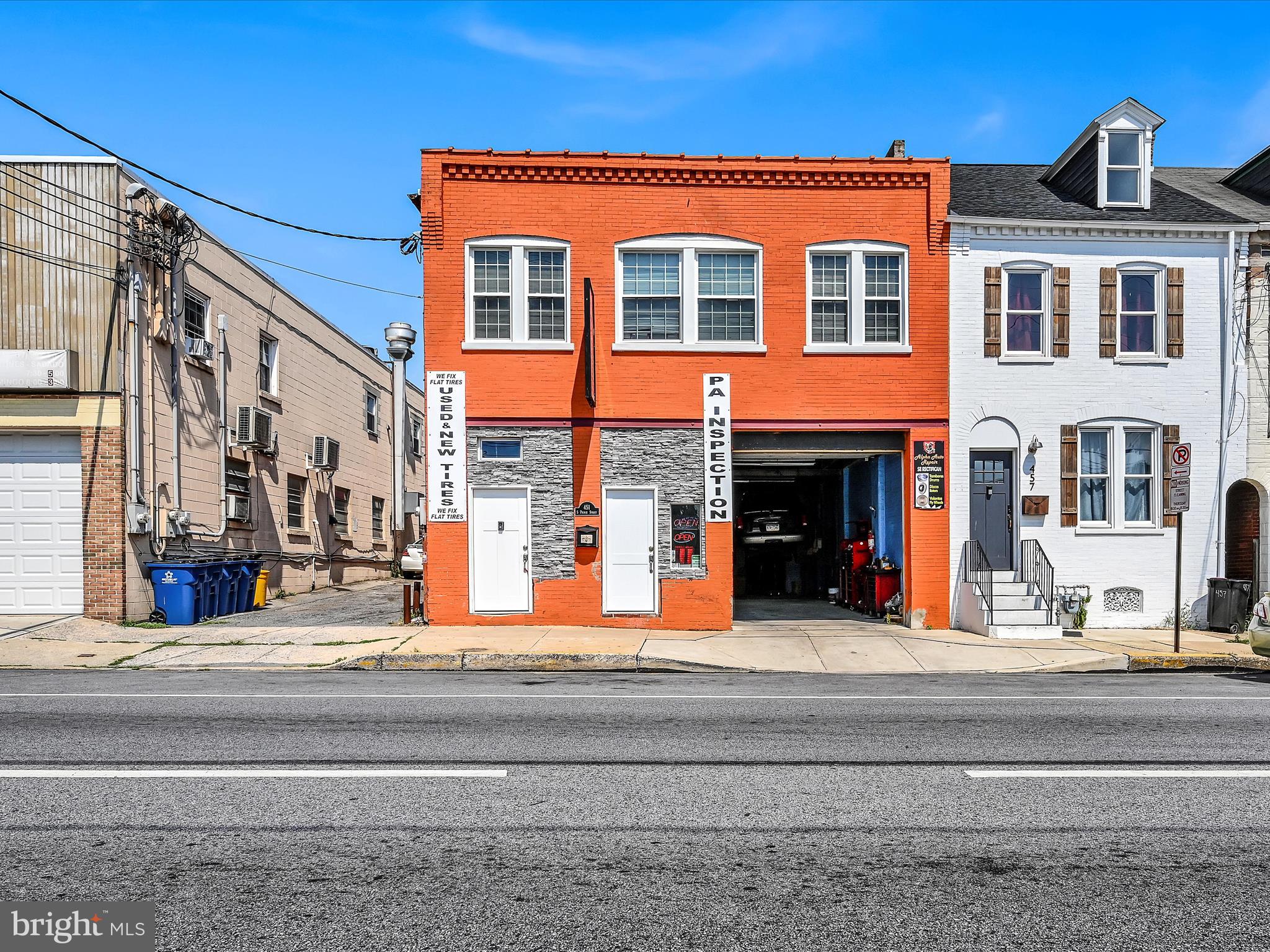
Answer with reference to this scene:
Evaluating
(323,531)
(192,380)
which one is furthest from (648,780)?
(323,531)

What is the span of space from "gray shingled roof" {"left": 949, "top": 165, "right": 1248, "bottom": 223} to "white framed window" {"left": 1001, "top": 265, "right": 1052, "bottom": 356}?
0.97 m

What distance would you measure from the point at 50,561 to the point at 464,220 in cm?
871

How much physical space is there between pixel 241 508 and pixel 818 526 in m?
12.9

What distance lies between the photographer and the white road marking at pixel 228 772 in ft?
19.6

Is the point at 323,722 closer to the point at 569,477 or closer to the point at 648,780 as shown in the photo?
the point at 648,780

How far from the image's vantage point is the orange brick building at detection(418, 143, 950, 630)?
16125 millimetres

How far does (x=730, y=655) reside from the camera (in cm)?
1341

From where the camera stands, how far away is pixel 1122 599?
16781mm

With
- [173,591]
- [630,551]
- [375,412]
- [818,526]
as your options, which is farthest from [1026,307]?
[375,412]

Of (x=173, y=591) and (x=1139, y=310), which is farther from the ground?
(x=1139, y=310)

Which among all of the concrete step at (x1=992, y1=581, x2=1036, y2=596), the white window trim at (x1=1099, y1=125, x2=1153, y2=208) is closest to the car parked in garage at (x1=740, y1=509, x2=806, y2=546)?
the concrete step at (x1=992, y1=581, x2=1036, y2=596)

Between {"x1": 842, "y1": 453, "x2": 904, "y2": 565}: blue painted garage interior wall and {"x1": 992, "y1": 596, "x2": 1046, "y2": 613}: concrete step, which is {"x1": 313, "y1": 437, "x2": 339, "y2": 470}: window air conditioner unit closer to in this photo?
{"x1": 842, "y1": 453, "x2": 904, "y2": 565}: blue painted garage interior wall

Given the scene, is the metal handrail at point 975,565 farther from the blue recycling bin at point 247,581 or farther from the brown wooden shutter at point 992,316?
the blue recycling bin at point 247,581

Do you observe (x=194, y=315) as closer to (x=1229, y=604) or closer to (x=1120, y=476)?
(x=1120, y=476)
